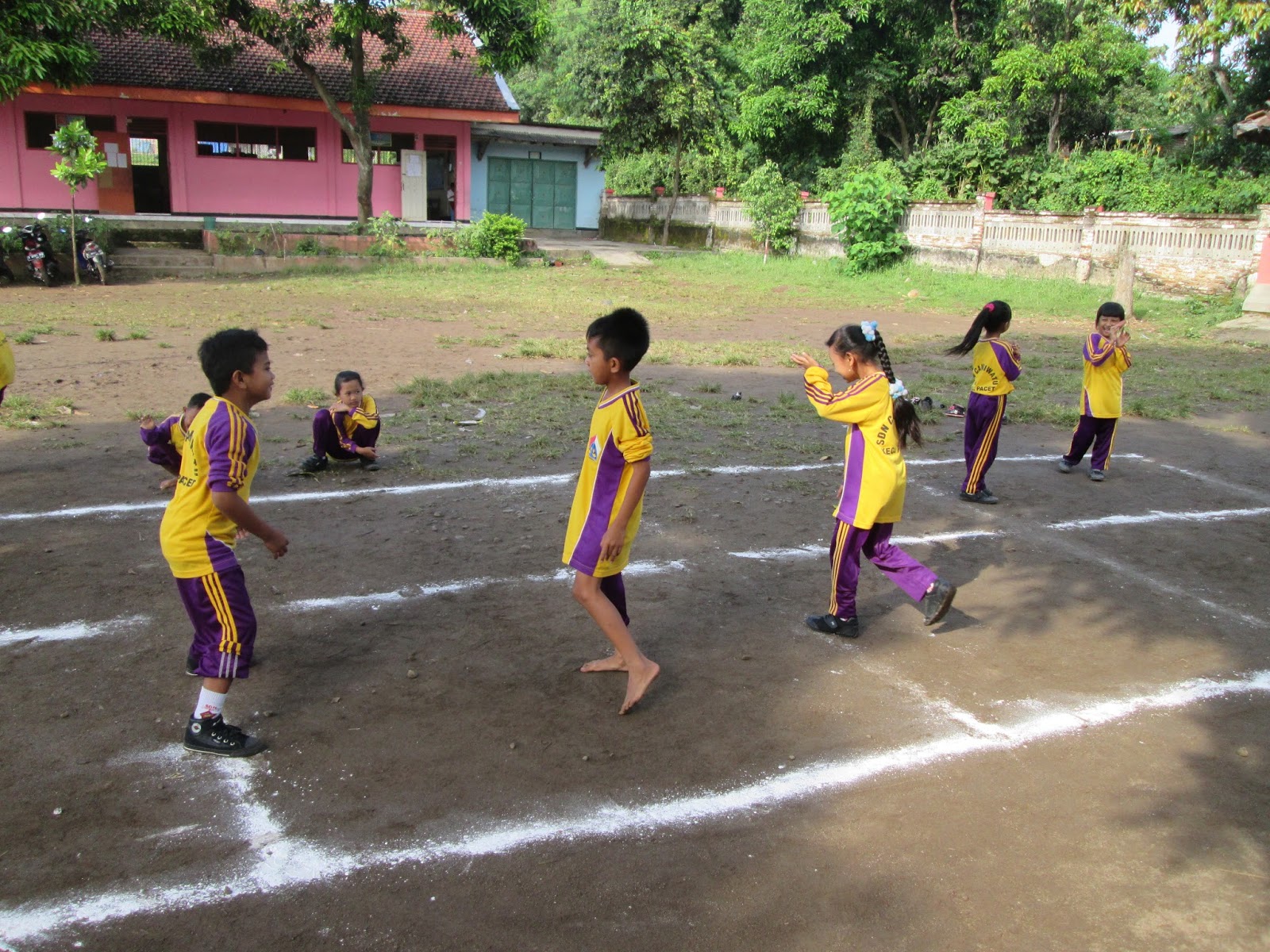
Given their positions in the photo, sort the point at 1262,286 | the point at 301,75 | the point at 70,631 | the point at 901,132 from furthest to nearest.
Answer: the point at 901,132
the point at 301,75
the point at 1262,286
the point at 70,631

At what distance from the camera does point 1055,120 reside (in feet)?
81.6

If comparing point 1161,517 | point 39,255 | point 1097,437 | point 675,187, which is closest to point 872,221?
point 675,187

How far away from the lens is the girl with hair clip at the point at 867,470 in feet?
14.1

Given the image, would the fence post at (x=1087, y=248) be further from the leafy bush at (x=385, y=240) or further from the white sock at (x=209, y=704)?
the white sock at (x=209, y=704)

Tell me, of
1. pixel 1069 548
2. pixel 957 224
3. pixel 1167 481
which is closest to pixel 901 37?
pixel 957 224

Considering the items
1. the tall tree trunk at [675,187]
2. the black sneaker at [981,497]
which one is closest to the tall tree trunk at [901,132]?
the tall tree trunk at [675,187]

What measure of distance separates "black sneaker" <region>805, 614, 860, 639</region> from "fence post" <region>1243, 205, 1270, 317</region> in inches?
583

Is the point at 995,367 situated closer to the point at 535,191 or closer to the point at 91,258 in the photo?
the point at 91,258

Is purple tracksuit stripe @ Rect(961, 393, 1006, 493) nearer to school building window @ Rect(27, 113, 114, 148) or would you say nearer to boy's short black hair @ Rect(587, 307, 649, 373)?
boy's short black hair @ Rect(587, 307, 649, 373)

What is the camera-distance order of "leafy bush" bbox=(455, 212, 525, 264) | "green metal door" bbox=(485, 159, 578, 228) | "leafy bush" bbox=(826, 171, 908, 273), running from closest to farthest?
"leafy bush" bbox=(455, 212, 525, 264)
"leafy bush" bbox=(826, 171, 908, 273)
"green metal door" bbox=(485, 159, 578, 228)

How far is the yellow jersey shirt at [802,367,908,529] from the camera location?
4.29 meters

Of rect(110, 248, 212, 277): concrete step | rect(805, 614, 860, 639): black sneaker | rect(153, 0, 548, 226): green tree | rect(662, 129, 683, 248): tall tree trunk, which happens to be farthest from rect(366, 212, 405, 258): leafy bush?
rect(805, 614, 860, 639): black sneaker

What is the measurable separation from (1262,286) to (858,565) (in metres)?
15.3

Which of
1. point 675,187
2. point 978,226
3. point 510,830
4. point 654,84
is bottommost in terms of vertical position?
point 510,830
